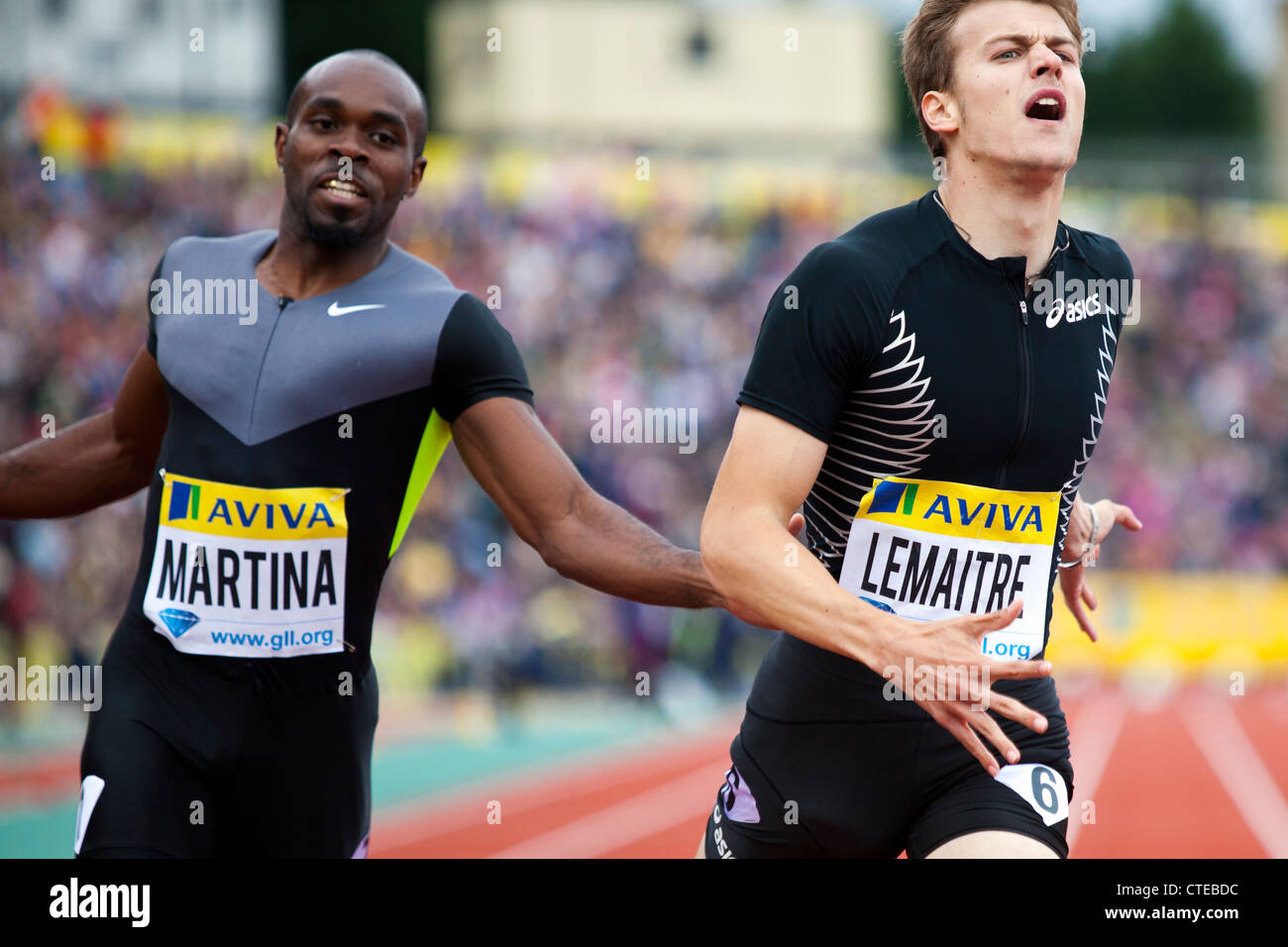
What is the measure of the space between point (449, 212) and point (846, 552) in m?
17.8

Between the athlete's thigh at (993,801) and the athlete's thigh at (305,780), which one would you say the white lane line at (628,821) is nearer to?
the athlete's thigh at (305,780)

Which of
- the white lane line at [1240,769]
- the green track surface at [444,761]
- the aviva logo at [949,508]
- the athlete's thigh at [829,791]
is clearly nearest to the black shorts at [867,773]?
the athlete's thigh at [829,791]

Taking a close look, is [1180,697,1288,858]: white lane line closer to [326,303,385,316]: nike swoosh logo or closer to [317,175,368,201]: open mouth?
[326,303,385,316]: nike swoosh logo

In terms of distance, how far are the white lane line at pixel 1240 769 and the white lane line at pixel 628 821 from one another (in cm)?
383

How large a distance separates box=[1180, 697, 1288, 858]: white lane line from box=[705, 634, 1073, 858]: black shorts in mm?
7015

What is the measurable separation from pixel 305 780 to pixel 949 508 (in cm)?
168

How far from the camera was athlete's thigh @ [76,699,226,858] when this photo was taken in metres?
3.46

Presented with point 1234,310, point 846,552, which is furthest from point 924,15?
point 1234,310

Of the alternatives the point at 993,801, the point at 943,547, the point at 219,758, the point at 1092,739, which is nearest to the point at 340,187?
the point at 219,758

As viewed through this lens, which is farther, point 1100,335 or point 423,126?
point 423,126

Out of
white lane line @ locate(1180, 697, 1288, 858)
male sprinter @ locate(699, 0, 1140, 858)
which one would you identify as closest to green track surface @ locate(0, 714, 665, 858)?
white lane line @ locate(1180, 697, 1288, 858)

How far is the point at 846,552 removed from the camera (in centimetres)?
335

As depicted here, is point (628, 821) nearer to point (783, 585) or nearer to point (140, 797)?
point (140, 797)
